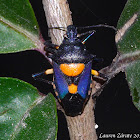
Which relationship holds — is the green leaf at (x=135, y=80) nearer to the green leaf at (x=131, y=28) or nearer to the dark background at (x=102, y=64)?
the green leaf at (x=131, y=28)

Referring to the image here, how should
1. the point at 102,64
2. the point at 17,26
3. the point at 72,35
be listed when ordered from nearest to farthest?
1. the point at 17,26
2. the point at 72,35
3. the point at 102,64

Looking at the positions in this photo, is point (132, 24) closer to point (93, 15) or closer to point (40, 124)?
point (40, 124)

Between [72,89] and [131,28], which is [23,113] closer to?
[72,89]

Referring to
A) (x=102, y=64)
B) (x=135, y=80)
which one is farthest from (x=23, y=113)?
(x=102, y=64)

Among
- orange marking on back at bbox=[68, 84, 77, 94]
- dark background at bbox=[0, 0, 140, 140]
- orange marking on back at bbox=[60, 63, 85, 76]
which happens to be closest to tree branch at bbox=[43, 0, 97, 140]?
orange marking on back at bbox=[68, 84, 77, 94]

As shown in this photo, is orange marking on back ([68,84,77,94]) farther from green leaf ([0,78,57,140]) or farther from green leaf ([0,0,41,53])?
green leaf ([0,0,41,53])
